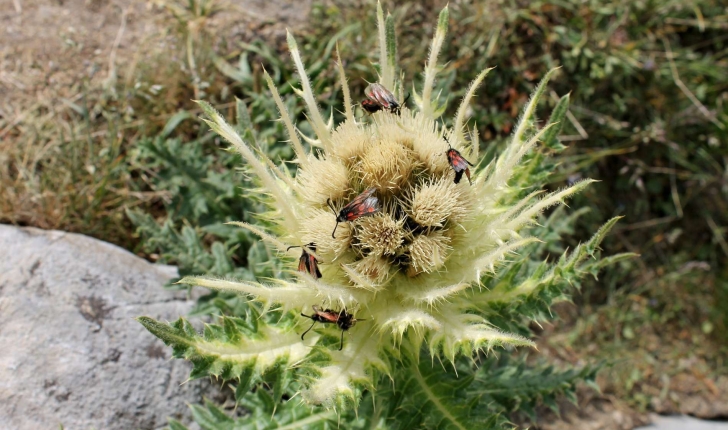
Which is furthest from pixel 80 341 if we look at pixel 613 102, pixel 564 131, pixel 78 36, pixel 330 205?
pixel 613 102

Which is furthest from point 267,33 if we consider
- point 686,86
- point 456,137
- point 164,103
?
point 686,86

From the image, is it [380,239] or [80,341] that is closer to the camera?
[380,239]

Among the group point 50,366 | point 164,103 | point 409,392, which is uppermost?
point 164,103

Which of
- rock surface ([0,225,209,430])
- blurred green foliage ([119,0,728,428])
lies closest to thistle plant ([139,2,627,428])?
rock surface ([0,225,209,430])

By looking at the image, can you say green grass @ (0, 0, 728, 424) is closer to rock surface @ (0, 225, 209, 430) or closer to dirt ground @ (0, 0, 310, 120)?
dirt ground @ (0, 0, 310, 120)

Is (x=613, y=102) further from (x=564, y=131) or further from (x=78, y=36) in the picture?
(x=78, y=36)

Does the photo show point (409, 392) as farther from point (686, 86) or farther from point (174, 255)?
point (686, 86)

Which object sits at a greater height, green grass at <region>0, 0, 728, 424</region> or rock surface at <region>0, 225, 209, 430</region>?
green grass at <region>0, 0, 728, 424</region>
